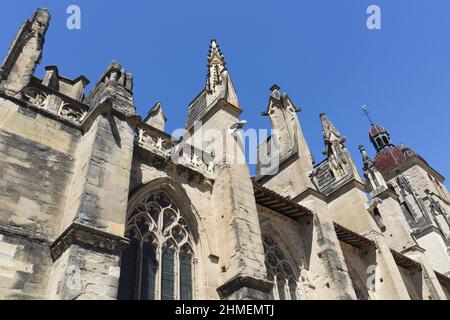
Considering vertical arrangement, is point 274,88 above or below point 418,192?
below

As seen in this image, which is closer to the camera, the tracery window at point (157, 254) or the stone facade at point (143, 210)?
the stone facade at point (143, 210)

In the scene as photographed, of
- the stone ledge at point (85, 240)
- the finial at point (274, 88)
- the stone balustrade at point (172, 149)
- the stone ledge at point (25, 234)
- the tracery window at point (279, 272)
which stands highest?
the finial at point (274, 88)

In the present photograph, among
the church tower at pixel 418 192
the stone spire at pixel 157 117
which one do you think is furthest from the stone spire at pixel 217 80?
the church tower at pixel 418 192

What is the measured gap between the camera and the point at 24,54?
7527mm

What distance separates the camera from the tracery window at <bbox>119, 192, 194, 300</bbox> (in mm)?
6215

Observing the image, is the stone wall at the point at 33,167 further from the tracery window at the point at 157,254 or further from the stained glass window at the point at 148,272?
the stained glass window at the point at 148,272

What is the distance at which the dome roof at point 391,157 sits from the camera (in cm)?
3912

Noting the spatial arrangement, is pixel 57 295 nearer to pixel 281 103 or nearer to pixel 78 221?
pixel 78 221

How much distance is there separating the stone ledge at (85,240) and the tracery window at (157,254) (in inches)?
44.6

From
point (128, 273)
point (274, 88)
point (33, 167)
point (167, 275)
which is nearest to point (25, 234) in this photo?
point (33, 167)

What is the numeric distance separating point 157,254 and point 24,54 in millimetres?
4760

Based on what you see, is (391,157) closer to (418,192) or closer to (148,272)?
(418,192)

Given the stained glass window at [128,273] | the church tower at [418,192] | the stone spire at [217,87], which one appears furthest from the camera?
the church tower at [418,192]
